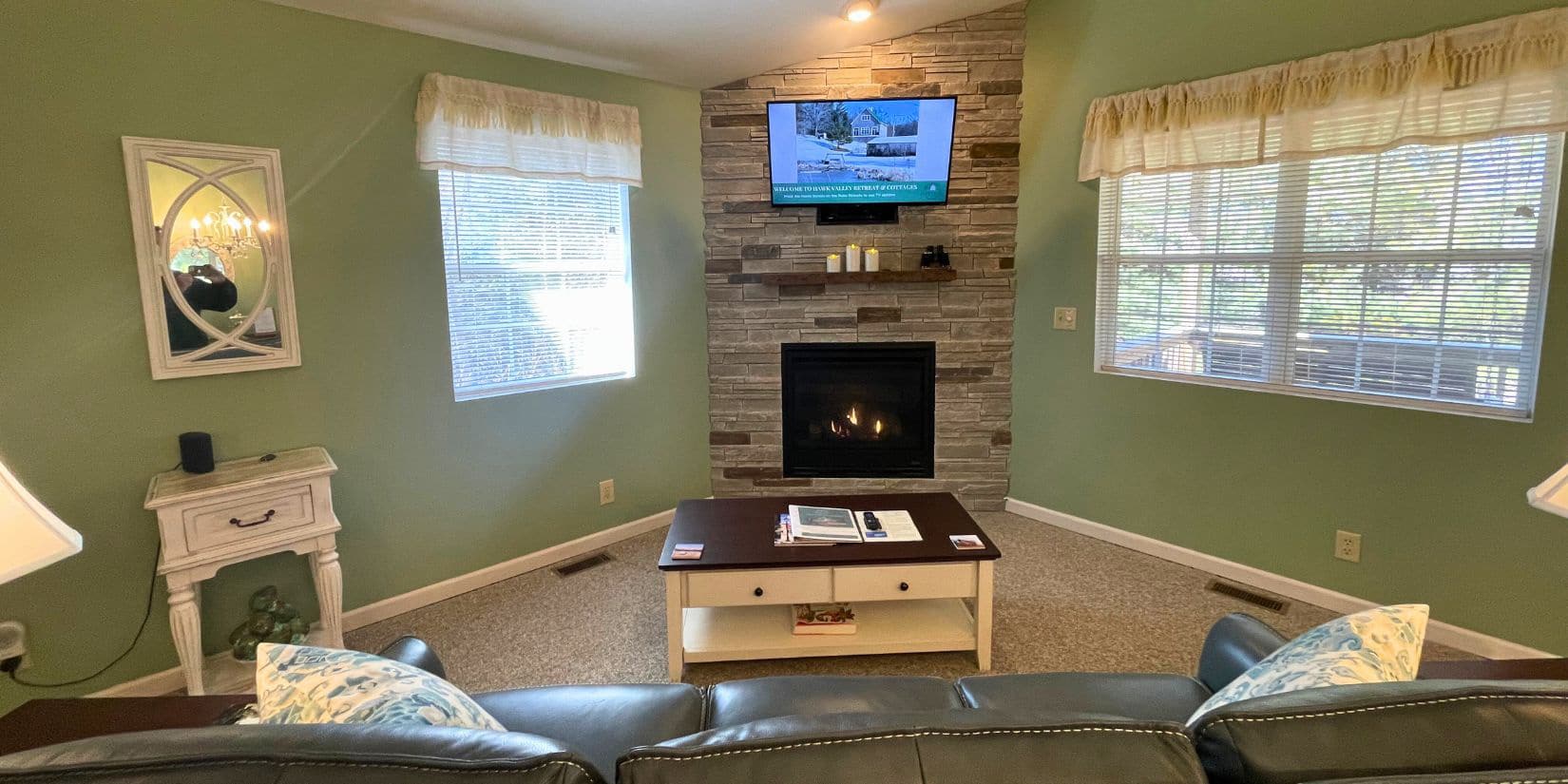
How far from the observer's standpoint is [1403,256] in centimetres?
273

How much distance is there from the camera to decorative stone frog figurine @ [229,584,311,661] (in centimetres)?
247

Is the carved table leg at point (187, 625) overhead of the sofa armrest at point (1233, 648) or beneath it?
beneath

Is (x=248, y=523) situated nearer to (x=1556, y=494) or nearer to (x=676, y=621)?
(x=676, y=621)

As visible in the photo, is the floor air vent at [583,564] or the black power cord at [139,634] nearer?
the black power cord at [139,634]

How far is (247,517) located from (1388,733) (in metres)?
2.78

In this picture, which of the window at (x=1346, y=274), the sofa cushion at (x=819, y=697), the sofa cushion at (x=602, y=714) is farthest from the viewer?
the window at (x=1346, y=274)

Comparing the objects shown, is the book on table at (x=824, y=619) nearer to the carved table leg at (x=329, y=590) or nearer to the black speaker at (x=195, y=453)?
the carved table leg at (x=329, y=590)

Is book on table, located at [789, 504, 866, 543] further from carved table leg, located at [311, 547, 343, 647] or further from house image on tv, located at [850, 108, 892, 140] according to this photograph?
house image on tv, located at [850, 108, 892, 140]

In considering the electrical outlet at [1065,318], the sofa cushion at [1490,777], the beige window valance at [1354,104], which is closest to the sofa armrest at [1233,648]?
the sofa cushion at [1490,777]

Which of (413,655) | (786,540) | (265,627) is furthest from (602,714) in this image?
(265,627)

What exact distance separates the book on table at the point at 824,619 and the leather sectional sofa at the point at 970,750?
1733 mm

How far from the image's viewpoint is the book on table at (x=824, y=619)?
8.41 ft

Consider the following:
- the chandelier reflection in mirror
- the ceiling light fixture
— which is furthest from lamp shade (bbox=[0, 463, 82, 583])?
the ceiling light fixture

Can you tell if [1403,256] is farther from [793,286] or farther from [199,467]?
[199,467]
